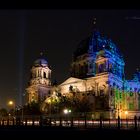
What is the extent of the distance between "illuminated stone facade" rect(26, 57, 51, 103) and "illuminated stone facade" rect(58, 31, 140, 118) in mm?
7403

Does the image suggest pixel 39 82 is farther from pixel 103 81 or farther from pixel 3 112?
pixel 103 81

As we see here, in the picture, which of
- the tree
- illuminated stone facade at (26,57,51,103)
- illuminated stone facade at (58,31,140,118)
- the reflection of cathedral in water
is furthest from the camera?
illuminated stone facade at (26,57,51,103)

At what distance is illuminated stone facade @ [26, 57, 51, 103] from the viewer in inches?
3529

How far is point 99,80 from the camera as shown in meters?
75.2

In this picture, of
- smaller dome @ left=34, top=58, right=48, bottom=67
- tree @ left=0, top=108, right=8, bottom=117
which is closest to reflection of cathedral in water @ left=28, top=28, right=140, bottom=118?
smaller dome @ left=34, top=58, right=48, bottom=67

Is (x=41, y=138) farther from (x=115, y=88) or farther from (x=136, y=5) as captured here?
(x=115, y=88)

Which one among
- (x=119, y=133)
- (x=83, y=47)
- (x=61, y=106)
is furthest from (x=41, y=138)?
(x=83, y=47)

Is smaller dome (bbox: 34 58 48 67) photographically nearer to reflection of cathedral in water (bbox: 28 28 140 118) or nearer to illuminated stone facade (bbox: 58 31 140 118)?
reflection of cathedral in water (bbox: 28 28 140 118)

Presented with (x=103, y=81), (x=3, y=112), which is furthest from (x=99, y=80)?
(x=3, y=112)

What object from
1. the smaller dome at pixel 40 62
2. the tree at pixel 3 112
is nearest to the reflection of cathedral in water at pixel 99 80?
the smaller dome at pixel 40 62

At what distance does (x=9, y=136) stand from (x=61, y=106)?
53805 mm

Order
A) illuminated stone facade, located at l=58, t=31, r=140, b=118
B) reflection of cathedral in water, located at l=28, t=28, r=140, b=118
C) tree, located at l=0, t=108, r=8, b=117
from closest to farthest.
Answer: illuminated stone facade, located at l=58, t=31, r=140, b=118, reflection of cathedral in water, located at l=28, t=28, r=140, b=118, tree, located at l=0, t=108, r=8, b=117

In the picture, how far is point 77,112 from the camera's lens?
218 ft

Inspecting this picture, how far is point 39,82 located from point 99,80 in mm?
21003
